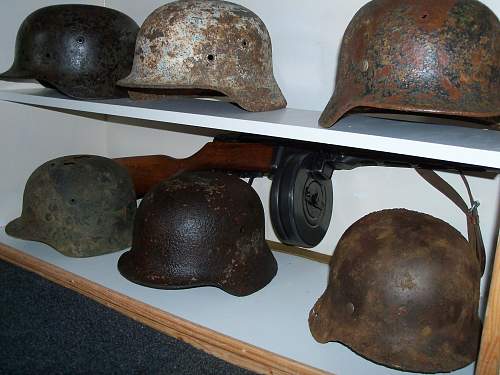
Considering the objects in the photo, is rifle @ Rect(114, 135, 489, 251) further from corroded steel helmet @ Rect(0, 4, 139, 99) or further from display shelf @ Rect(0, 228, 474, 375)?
corroded steel helmet @ Rect(0, 4, 139, 99)

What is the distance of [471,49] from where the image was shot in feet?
3.76

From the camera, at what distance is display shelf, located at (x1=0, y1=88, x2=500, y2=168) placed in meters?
1.08

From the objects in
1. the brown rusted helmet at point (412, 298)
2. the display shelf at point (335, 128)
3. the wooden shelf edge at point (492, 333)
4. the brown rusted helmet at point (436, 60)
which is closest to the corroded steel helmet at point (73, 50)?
the display shelf at point (335, 128)

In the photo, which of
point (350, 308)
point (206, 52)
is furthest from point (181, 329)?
point (206, 52)

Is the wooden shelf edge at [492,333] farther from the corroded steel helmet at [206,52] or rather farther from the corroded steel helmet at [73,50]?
the corroded steel helmet at [73,50]

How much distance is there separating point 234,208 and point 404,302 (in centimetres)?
60

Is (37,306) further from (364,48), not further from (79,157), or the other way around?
(364,48)

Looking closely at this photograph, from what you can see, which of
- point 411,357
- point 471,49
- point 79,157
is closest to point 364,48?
point 471,49

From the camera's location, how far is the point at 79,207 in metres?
1.81

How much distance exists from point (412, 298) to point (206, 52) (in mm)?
887

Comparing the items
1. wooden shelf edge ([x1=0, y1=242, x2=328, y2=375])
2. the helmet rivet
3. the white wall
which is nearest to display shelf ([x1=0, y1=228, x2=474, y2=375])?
wooden shelf edge ([x1=0, y1=242, x2=328, y2=375])

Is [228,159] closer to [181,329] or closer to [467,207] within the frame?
[181,329]

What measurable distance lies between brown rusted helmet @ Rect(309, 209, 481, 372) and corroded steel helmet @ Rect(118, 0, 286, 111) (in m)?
0.59

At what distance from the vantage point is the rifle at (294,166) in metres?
1.68
